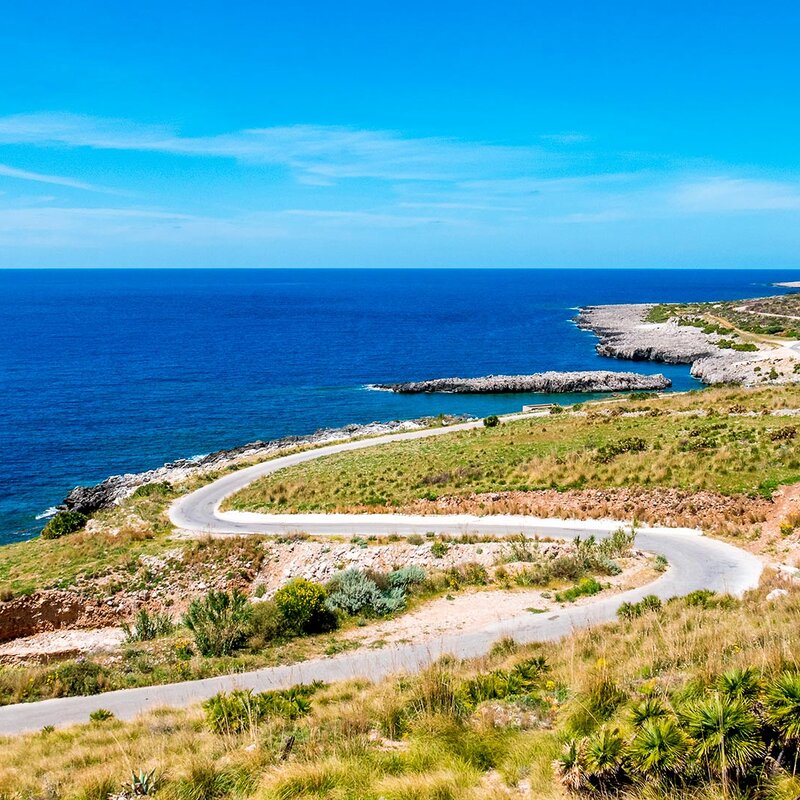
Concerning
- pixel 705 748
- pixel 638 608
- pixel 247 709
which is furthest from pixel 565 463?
pixel 705 748

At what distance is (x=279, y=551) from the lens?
27.1 metres

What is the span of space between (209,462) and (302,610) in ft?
117

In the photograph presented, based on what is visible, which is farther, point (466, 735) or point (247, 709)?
point (247, 709)

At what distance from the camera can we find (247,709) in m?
10.2

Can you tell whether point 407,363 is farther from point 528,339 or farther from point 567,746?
point 567,746

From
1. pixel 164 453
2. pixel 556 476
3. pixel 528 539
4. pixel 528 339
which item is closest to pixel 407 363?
pixel 528 339

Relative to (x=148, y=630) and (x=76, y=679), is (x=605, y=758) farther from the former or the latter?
(x=148, y=630)

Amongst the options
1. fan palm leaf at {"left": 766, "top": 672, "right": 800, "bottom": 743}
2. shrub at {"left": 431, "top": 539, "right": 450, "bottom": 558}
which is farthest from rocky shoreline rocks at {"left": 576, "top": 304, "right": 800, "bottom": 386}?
fan palm leaf at {"left": 766, "top": 672, "right": 800, "bottom": 743}

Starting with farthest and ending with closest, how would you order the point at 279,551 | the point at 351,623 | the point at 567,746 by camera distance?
the point at 279,551, the point at 351,623, the point at 567,746

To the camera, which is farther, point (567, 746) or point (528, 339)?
point (528, 339)

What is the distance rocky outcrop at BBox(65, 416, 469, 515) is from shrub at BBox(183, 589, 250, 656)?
87.7 feet

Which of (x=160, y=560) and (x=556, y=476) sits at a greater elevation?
(x=556, y=476)

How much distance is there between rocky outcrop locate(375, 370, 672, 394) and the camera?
260 ft

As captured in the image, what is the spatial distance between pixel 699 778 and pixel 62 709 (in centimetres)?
1298
